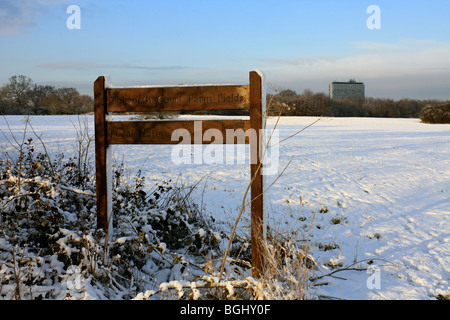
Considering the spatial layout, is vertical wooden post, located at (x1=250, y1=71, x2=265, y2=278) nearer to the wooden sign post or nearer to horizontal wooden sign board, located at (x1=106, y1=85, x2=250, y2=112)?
the wooden sign post

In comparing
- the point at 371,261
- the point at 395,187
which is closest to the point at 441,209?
the point at 395,187

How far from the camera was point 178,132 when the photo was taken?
16.2 ft

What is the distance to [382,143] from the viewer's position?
60.3 feet

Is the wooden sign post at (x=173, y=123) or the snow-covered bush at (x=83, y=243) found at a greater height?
the wooden sign post at (x=173, y=123)

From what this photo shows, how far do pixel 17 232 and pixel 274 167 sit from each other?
889cm

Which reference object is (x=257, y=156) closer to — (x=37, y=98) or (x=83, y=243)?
(x=83, y=243)

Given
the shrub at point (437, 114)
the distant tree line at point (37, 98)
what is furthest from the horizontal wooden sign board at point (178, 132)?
the shrub at point (437, 114)

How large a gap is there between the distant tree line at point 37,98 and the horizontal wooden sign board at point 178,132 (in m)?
21.8

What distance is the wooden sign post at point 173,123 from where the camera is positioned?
452cm

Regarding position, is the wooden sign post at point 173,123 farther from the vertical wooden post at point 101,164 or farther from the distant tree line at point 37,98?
the distant tree line at point 37,98

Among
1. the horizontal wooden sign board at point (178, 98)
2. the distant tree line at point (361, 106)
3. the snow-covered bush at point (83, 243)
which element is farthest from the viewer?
the distant tree line at point (361, 106)

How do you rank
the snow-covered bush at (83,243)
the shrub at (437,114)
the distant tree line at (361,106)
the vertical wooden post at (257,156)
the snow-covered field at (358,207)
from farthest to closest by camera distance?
the distant tree line at (361,106), the shrub at (437,114), the snow-covered field at (358,207), the vertical wooden post at (257,156), the snow-covered bush at (83,243)
